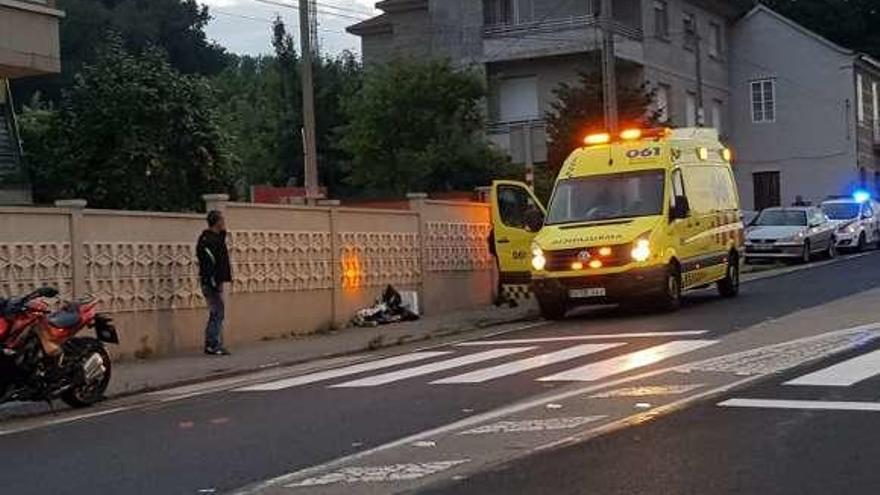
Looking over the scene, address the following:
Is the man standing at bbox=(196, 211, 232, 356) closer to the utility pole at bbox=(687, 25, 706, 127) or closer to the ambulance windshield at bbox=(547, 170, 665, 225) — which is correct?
the ambulance windshield at bbox=(547, 170, 665, 225)

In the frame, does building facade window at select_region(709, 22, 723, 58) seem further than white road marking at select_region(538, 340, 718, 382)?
Yes

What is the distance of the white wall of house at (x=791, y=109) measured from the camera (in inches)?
2094

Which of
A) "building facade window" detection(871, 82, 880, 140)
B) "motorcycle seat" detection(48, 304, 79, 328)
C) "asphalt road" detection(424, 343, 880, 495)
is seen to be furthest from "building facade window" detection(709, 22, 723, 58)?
"asphalt road" detection(424, 343, 880, 495)

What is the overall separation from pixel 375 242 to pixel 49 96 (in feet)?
140

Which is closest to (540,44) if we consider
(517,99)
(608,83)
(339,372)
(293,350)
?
(517,99)

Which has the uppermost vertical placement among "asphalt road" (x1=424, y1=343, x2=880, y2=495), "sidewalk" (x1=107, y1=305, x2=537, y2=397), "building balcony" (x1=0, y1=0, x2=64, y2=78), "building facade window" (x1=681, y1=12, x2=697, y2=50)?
"building facade window" (x1=681, y1=12, x2=697, y2=50)

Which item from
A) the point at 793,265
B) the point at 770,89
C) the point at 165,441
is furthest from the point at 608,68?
the point at 770,89

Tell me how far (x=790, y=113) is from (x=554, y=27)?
15811mm

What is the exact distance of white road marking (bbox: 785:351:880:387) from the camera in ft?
36.7

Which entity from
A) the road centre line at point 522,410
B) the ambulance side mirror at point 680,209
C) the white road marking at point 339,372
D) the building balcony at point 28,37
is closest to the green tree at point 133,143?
the building balcony at point 28,37

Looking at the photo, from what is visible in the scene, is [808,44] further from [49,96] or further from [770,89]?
[49,96]

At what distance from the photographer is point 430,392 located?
472 inches

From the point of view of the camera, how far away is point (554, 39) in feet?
139

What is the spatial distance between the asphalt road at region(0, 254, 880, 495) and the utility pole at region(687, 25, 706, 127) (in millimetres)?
30930
